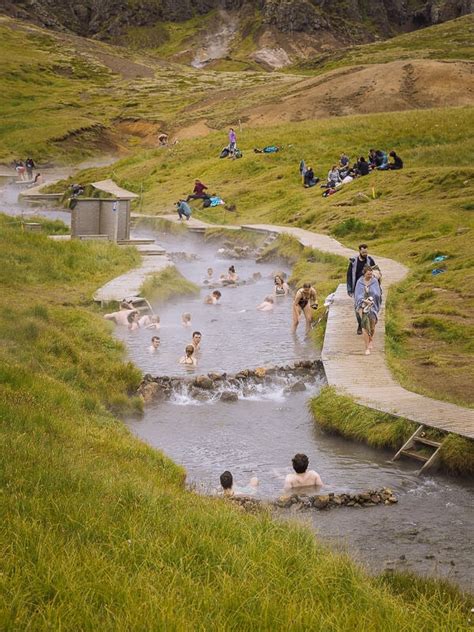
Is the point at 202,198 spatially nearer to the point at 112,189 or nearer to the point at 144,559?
the point at 112,189

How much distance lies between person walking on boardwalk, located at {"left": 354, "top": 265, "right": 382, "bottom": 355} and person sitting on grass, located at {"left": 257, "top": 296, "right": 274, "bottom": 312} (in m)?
6.98

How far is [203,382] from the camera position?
54.6 feet

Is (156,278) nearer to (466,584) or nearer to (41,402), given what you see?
(41,402)

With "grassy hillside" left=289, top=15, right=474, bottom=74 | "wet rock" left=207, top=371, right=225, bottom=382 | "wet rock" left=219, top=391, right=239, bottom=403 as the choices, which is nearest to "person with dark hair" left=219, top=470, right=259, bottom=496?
"wet rock" left=219, top=391, right=239, bottom=403

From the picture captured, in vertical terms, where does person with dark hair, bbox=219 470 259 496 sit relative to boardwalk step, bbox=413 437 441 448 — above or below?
below

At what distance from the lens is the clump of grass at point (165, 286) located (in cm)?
2438

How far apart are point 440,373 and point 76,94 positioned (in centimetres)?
8658

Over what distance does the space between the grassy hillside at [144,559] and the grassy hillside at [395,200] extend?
7440 mm

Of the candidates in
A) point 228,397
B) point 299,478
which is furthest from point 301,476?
point 228,397

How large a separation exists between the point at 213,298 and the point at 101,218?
28.6ft

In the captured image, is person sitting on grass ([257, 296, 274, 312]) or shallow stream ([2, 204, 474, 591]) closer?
shallow stream ([2, 204, 474, 591])

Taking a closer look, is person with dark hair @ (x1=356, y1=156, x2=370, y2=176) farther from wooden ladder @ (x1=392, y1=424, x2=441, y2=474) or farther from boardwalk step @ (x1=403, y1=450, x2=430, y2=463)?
boardwalk step @ (x1=403, y1=450, x2=430, y2=463)

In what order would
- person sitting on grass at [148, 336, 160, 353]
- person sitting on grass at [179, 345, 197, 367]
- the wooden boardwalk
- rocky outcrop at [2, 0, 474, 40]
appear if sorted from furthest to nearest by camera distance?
rocky outcrop at [2, 0, 474, 40]
person sitting on grass at [148, 336, 160, 353]
person sitting on grass at [179, 345, 197, 367]
the wooden boardwalk

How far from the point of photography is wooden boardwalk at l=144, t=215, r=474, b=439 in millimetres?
12909
